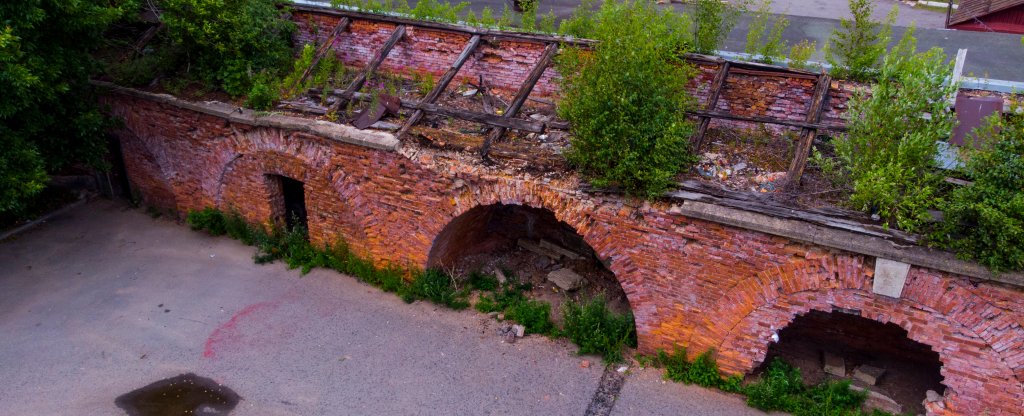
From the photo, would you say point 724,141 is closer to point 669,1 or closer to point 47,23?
point 47,23

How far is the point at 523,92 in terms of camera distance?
9.41m

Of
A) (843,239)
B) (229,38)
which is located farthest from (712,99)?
(229,38)

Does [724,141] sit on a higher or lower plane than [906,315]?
higher

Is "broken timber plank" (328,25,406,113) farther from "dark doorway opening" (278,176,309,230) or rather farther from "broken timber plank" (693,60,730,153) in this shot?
"broken timber plank" (693,60,730,153)

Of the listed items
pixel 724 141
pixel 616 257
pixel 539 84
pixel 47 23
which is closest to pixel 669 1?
pixel 539 84

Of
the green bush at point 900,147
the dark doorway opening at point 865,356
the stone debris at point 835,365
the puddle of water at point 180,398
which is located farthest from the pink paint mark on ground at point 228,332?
the green bush at point 900,147

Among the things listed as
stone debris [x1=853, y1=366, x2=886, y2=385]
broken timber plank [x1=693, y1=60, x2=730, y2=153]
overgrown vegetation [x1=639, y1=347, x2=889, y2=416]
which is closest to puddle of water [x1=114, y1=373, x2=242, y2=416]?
overgrown vegetation [x1=639, y1=347, x2=889, y2=416]

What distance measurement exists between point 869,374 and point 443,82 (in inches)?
265

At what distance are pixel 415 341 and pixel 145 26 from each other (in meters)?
7.80

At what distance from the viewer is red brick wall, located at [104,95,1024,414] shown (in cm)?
689

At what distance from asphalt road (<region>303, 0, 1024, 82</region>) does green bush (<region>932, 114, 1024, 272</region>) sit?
3535mm

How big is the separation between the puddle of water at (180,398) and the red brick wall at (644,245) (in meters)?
2.88

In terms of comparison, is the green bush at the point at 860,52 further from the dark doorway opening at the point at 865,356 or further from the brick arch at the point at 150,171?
the brick arch at the point at 150,171

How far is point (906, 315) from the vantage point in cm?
706
